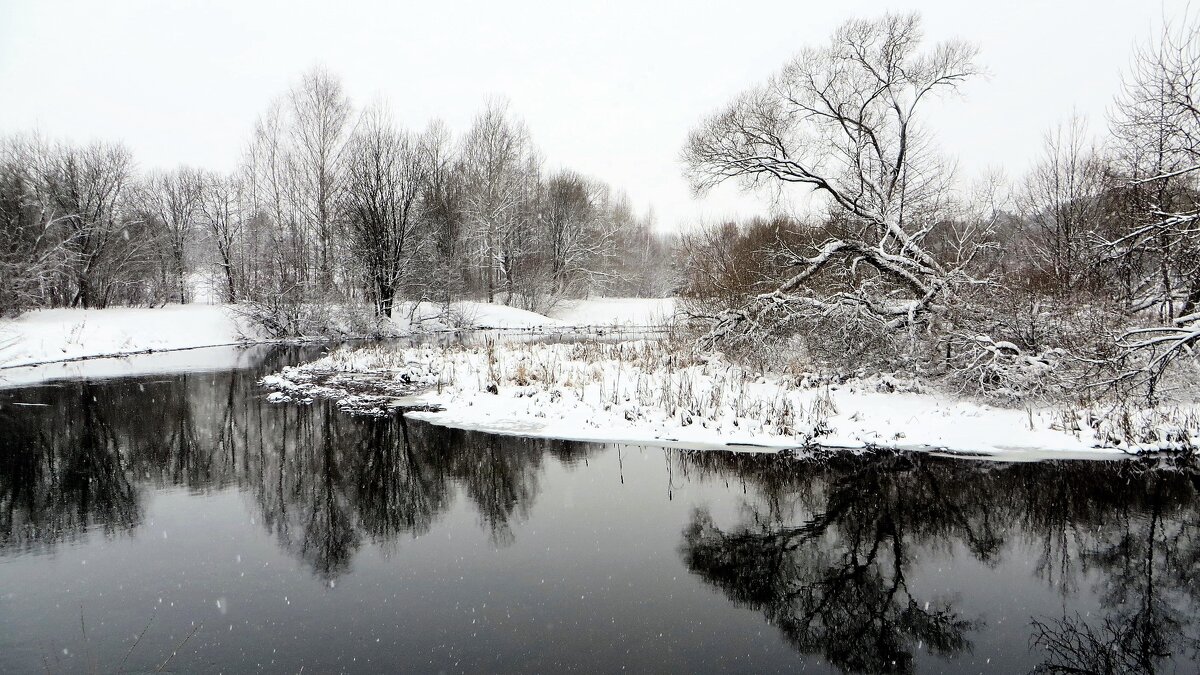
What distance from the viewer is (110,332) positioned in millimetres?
24359

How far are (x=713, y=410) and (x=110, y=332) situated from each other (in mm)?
25575

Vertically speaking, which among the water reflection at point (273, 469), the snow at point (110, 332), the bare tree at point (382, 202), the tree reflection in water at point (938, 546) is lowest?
the tree reflection in water at point (938, 546)

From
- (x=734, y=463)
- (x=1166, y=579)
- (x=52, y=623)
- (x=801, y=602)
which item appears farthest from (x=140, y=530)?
(x=1166, y=579)

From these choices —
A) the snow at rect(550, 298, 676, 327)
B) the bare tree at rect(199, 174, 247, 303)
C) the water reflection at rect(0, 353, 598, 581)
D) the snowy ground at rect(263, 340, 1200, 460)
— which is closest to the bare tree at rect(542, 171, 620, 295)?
the snow at rect(550, 298, 676, 327)

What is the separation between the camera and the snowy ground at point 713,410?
30.1 ft

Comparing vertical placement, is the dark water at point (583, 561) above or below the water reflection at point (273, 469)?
below

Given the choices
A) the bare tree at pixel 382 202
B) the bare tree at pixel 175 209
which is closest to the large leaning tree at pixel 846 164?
the bare tree at pixel 382 202

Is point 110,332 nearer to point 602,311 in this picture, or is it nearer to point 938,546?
point 602,311

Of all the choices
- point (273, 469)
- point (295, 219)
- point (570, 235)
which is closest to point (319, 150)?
point (295, 219)

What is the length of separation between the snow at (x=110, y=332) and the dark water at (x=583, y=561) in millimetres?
15580

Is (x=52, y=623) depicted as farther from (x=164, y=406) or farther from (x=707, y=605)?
(x=164, y=406)

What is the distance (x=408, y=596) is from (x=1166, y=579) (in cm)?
634

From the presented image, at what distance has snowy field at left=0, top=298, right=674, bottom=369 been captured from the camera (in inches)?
834

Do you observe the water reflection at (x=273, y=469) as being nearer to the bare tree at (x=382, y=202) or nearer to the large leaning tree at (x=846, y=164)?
the large leaning tree at (x=846, y=164)
